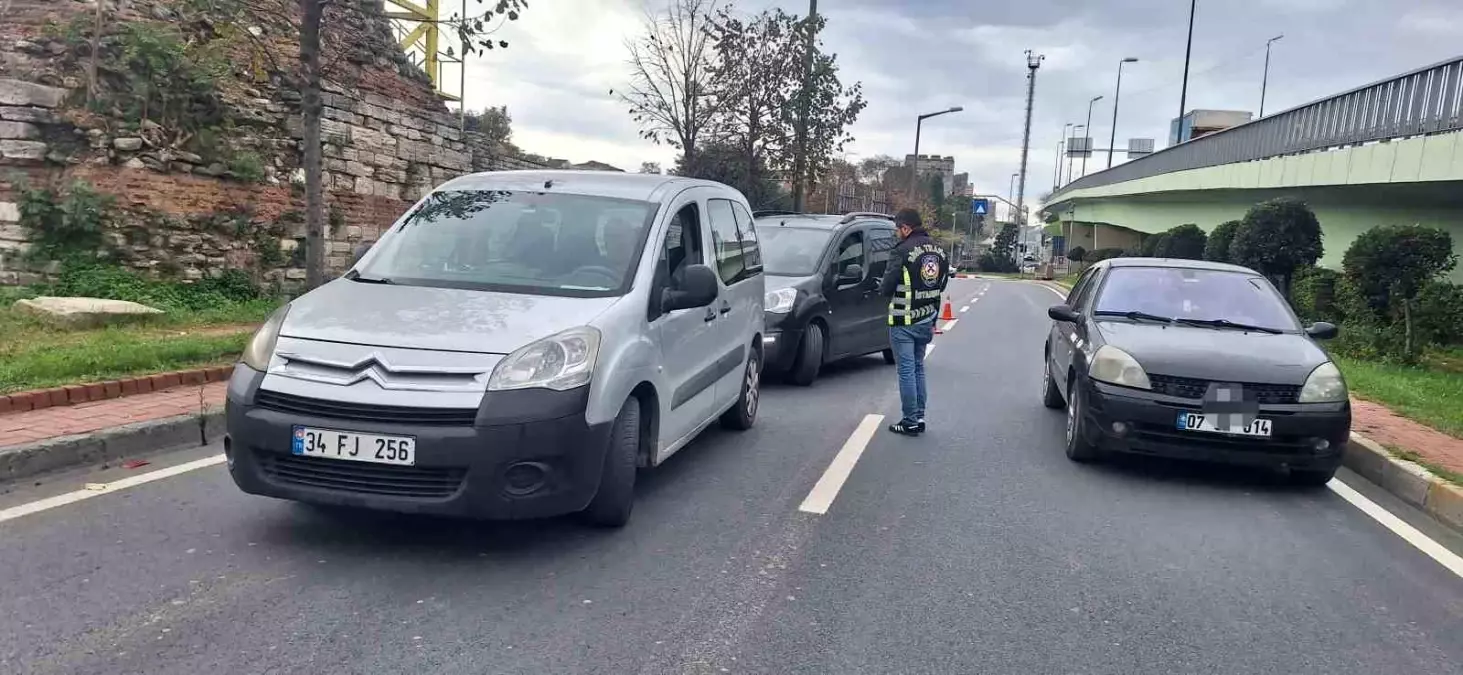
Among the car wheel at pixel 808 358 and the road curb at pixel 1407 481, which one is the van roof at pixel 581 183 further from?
the road curb at pixel 1407 481

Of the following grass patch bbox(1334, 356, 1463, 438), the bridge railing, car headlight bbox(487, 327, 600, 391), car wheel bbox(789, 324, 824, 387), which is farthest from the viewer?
the bridge railing

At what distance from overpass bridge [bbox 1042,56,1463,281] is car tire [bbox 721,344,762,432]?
11290 millimetres

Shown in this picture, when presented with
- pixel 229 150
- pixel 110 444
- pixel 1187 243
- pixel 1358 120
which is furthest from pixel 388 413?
pixel 1187 243

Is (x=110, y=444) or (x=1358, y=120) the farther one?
(x=1358, y=120)

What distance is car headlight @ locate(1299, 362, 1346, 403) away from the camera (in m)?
6.42

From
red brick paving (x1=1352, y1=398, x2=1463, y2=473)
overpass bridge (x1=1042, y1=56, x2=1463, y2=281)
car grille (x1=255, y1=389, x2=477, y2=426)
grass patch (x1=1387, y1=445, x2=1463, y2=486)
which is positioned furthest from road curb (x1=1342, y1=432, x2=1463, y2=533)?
overpass bridge (x1=1042, y1=56, x2=1463, y2=281)

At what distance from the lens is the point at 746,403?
779 cm

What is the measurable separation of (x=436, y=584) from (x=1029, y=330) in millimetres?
16277

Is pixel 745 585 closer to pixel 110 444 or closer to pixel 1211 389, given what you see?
pixel 1211 389

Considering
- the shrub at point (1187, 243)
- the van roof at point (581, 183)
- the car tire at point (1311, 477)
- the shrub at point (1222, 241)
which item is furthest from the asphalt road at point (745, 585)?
the shrub at point (1187, 243)

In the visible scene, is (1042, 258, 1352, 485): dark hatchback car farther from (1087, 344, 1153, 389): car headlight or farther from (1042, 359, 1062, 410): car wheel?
(1042, 359, 1062, 410): car wheel

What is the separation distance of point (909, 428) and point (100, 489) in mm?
5498

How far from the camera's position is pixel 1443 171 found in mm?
13844

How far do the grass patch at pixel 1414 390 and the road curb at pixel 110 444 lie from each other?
9464mm
